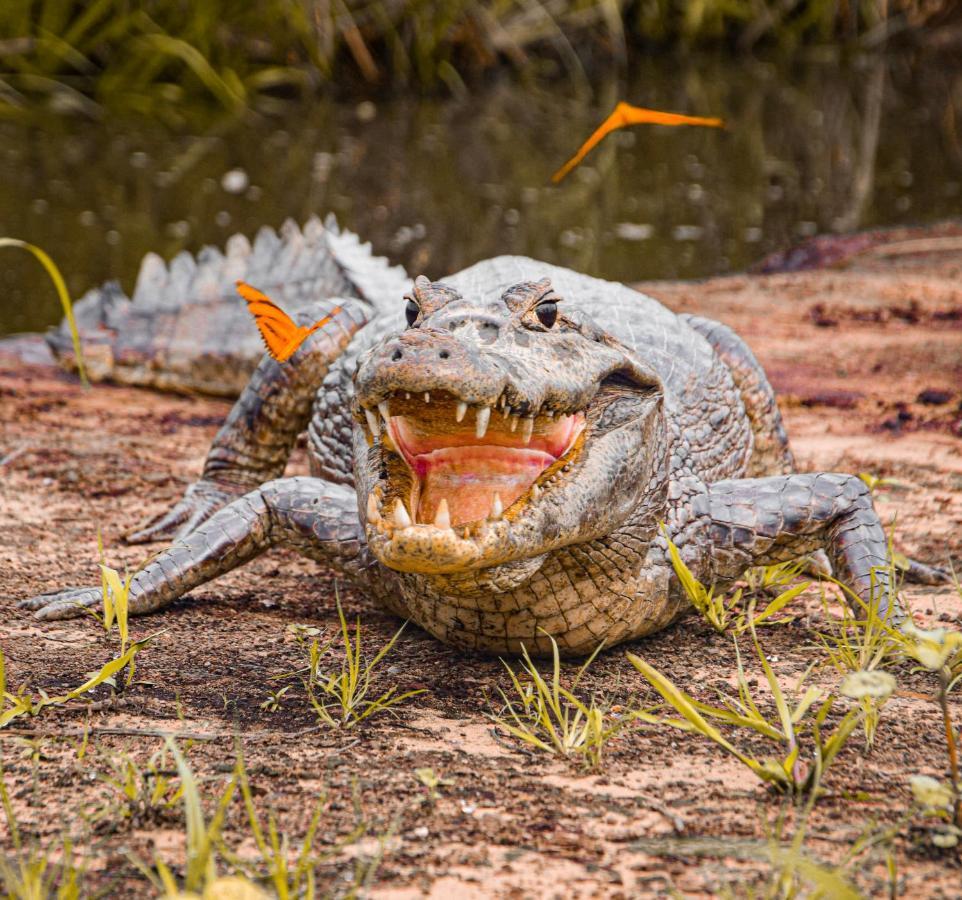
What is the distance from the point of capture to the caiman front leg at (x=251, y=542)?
3289mm

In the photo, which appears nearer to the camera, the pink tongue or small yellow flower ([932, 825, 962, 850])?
small yellow flower ([932, 825, 962, 850])

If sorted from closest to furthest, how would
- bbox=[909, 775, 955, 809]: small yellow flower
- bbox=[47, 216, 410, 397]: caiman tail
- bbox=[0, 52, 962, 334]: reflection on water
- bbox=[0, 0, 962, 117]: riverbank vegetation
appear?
bbox=[909, 775, 955, 809]: small yellow flower < bbox=[47, 216, 410, 397]: caiman tail < bbox=[0, 52, 962, 334]: reflection on water < bbox=[0, 0, 962, 117]: riverbank vegetation

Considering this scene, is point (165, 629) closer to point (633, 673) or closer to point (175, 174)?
point (633, 673)

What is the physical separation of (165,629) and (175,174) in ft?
27.5

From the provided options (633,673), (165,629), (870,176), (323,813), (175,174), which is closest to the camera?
(323,813)

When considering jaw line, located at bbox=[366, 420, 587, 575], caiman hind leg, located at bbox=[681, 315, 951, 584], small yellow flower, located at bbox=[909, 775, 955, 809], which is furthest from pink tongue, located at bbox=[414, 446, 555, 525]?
caiman hind leg, located at bbox=[681, 315, 951, 584]

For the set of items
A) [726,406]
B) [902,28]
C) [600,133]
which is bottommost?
[726,406]

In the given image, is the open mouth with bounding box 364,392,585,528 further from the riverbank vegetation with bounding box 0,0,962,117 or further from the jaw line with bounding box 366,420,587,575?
the riverbank vegetation with bounding box 0,0,962,117

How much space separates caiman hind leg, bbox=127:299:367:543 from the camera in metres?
4.24

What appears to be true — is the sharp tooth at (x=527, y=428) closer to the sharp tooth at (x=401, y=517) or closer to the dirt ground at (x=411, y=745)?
the sharp tooth at (x=401, y=517)

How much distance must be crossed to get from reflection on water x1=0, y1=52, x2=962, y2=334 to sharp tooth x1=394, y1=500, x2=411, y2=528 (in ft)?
19.1

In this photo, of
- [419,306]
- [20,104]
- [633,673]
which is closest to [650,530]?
[633,673]

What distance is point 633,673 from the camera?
→ 2918mm

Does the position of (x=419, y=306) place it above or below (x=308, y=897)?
above
